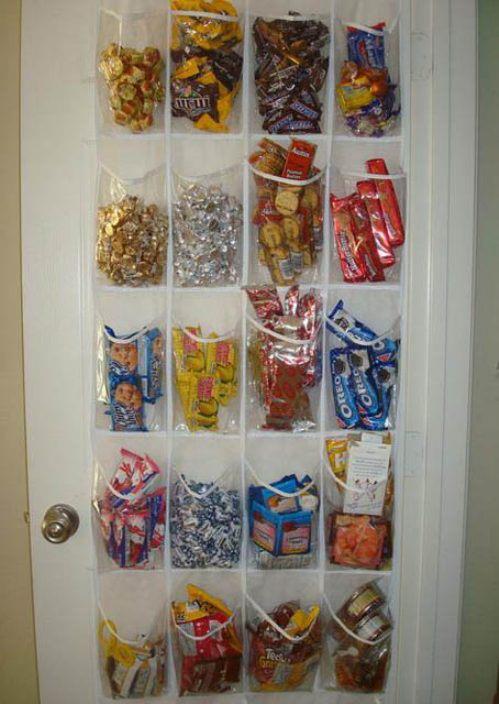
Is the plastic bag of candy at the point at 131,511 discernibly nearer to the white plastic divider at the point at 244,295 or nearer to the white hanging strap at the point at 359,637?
the white plastic divider at the point at 244,295

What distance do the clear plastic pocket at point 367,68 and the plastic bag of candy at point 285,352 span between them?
367mm

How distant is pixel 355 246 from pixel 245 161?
0.29 m

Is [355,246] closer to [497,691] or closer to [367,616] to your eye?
[367,616]

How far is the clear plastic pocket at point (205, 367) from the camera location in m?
1.05

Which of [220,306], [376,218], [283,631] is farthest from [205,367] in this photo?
[283,631]

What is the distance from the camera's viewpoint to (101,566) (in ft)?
3.58

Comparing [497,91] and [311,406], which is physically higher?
[497,91]

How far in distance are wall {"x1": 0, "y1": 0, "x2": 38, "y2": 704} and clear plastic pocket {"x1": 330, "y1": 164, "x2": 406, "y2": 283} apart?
2.29 ft

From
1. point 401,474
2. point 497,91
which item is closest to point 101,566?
point 401,474

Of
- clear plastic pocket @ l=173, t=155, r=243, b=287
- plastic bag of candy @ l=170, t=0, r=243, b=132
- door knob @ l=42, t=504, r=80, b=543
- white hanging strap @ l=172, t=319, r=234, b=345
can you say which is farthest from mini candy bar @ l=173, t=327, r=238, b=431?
plastic bag of candy @ l=170, t=0, r=243, b=132

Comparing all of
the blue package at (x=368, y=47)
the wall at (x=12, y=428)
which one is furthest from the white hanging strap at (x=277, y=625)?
the blue package at (x=368, y=47)

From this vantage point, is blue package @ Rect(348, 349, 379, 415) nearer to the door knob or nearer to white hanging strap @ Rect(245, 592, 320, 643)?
white hanging strap @ Rect(245, 592, 320, 643)

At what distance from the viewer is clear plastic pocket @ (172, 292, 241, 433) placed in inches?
41.2

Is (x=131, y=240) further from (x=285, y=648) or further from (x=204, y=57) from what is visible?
(x=285, y=648)
